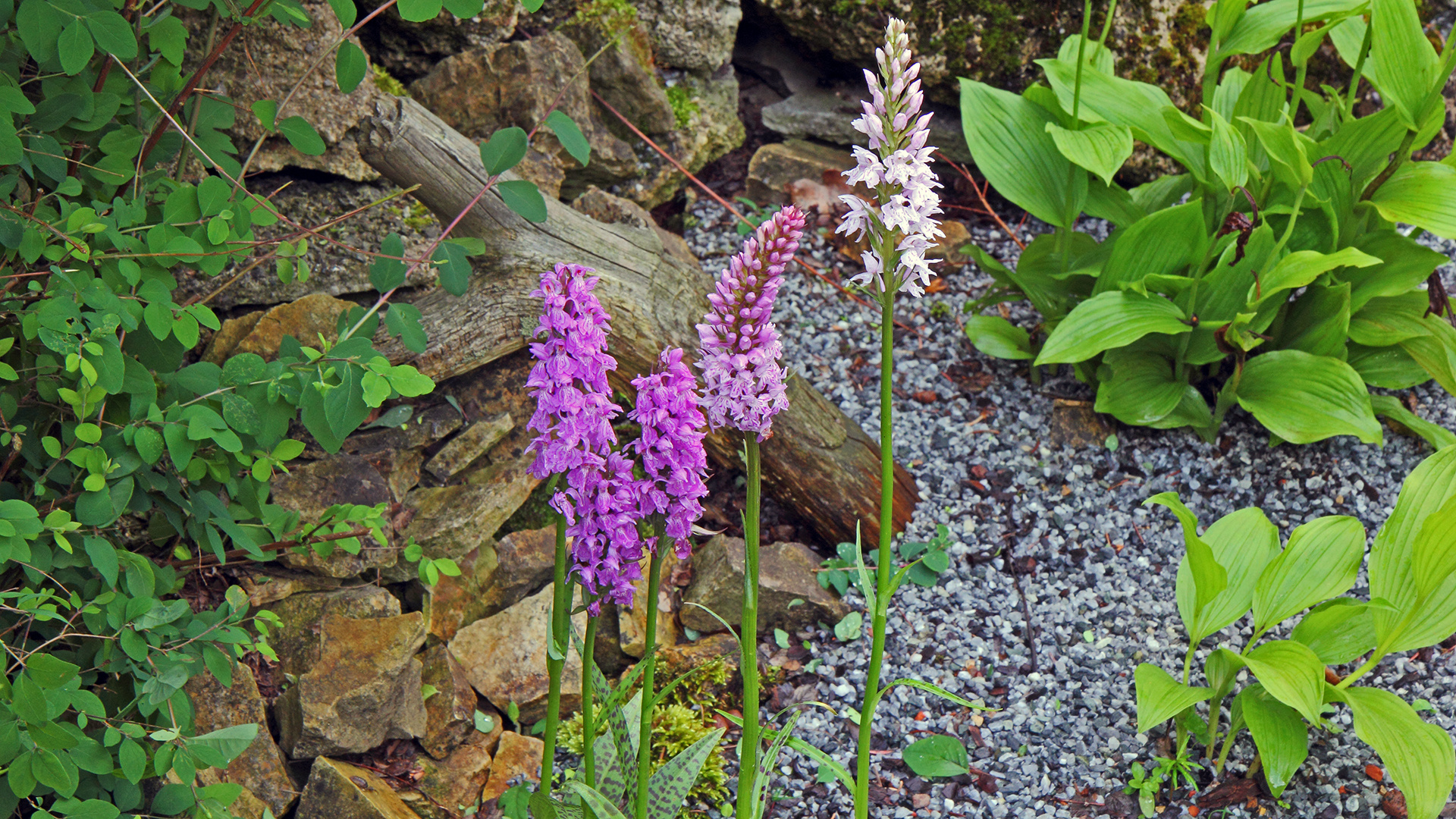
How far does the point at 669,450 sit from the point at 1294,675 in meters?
1.60

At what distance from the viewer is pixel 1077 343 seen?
296cm

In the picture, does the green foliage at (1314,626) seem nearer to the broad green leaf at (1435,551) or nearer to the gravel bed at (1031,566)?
the broad green leaf at (1435,551)

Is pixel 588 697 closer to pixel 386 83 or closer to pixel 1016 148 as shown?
pixel 386 83

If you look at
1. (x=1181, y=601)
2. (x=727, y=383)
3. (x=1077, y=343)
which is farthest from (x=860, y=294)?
(x=727, y=383)

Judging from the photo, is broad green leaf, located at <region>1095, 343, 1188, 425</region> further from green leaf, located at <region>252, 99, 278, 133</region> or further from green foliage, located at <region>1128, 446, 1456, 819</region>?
green leaf, located at <region>252, 99, 278, 133</region>

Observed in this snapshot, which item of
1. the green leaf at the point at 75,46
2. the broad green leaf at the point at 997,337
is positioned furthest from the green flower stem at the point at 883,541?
the broad green leaf at the point at 997,337

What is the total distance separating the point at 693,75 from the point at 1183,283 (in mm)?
2010

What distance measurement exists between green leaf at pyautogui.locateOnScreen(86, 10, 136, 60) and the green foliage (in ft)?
7.06

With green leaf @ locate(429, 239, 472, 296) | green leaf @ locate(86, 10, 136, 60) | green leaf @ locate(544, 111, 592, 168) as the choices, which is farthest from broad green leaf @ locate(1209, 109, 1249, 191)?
green leaf @ locate(86, 10, 136, 60)

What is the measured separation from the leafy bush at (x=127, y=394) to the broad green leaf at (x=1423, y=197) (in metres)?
2.42

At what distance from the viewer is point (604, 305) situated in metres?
2.75

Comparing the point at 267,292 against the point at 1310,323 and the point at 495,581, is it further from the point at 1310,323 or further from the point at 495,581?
the point at 1310,323

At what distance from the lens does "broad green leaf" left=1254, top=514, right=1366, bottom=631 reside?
233 cm

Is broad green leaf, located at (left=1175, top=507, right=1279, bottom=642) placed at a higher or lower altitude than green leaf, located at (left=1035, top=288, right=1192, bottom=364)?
lower
